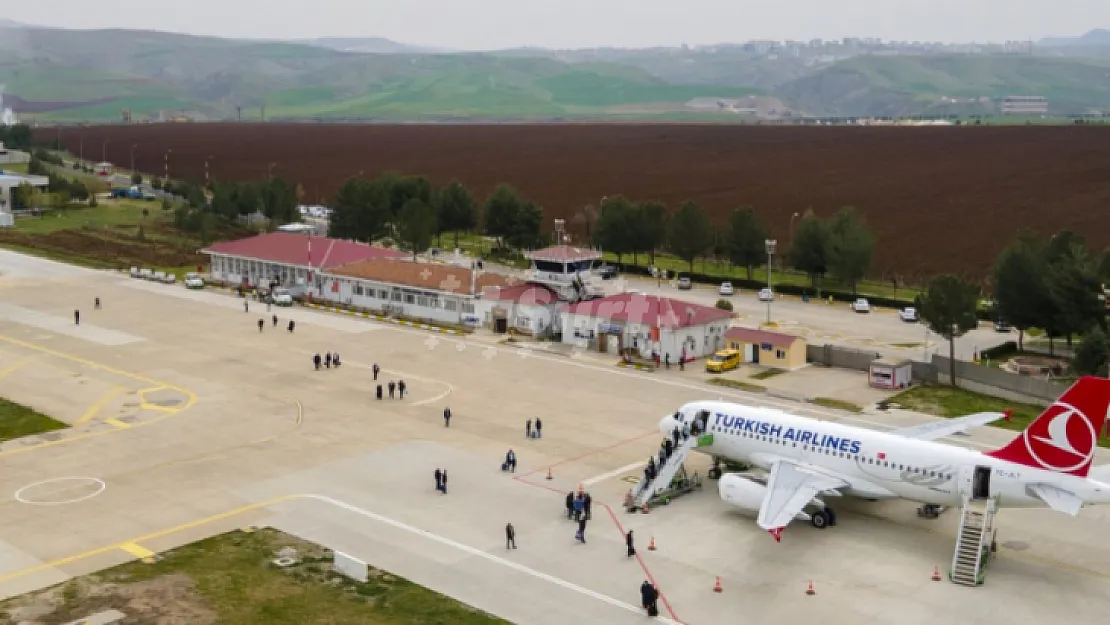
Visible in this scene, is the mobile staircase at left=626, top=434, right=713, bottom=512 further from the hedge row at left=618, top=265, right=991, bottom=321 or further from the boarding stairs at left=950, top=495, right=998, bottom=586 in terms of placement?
the hedge row at left=618, top=265, right=991, bottom=321

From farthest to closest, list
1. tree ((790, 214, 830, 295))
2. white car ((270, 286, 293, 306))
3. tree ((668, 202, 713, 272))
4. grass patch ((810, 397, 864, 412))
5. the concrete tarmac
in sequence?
tree ((668, 202, 713, 272)) < tree ((790, 214, 830, 295)) < white car ((270, 286, 293, 306)) < grass patch ((810, 397, 864, 412)) < the concrete tarmac

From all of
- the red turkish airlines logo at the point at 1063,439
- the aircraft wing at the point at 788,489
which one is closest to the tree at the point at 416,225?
the aircraft wing at the point at 788,489

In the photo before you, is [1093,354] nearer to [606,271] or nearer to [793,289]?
[793,289]

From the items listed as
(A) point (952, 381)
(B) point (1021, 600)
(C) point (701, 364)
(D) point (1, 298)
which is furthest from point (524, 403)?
(D) point (1, 298)

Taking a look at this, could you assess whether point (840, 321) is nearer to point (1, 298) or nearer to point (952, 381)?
point (952, 381)

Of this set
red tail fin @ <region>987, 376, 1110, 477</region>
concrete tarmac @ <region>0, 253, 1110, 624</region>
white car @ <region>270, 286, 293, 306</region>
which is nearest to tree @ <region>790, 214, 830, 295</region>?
concrete tarmac @ <region>0, 253, 1110, 624</region>

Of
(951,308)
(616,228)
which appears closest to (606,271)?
(616,228)

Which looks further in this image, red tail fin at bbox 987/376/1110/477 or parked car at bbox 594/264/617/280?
parked car at bbox 594/264/617/280

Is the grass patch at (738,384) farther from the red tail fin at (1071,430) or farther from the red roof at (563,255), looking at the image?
the red tail fin at (1071,430)
